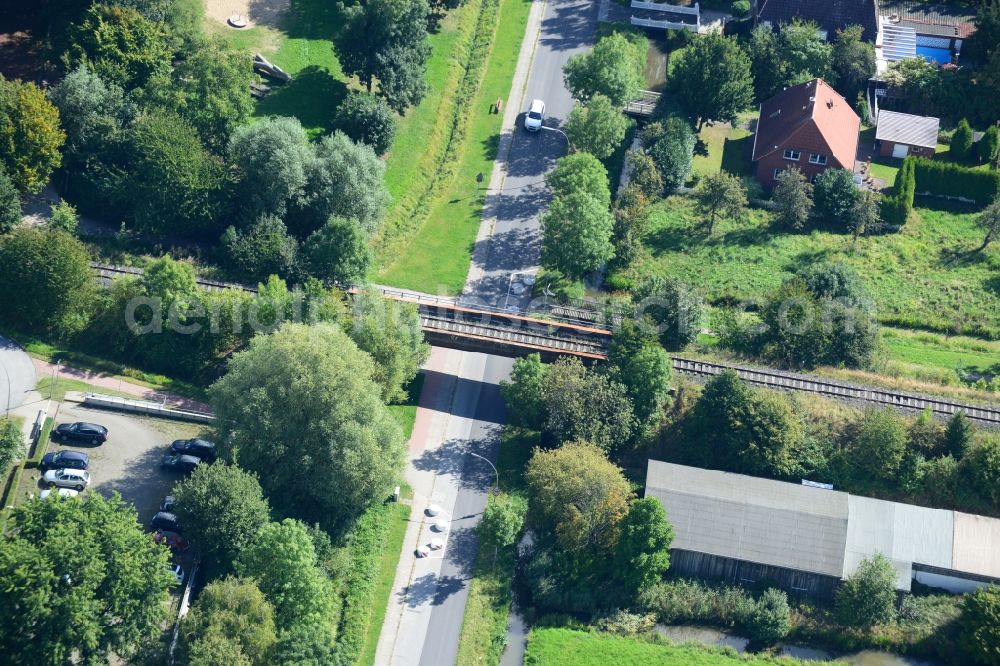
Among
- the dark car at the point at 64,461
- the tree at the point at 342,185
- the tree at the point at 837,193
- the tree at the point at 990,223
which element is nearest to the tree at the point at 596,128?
the tree at the point at 837,193

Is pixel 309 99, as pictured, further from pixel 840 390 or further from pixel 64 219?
pixel 840 390

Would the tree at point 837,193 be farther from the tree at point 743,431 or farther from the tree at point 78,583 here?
the tree at point 78,583

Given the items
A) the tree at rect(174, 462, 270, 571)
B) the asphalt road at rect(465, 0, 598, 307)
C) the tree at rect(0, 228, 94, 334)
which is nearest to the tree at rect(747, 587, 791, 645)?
the asphalt road at rect(465, 0, 598, 307)

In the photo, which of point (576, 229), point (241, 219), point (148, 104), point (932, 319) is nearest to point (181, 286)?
point (241, 219)

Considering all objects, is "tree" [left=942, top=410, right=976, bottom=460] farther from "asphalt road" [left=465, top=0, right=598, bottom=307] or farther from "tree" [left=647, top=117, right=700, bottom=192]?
"asphalt road" [left=465, top=0, right=598, bottom=307]

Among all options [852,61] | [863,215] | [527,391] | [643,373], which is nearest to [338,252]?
[527,391]
